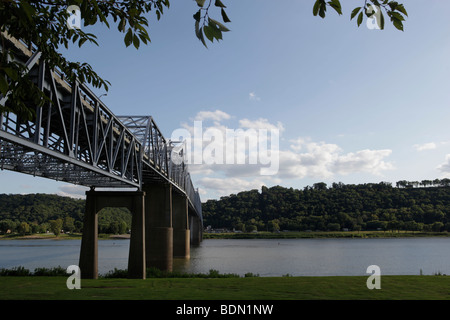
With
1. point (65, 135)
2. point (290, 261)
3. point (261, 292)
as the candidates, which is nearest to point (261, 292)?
point (261, 292)

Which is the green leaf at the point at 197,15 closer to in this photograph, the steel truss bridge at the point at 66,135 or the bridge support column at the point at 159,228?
the steel truss bridge at the point at 66,135

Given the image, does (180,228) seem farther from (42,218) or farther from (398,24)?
(42,218)

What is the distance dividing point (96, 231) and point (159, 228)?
19.5m

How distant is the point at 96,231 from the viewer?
110ft

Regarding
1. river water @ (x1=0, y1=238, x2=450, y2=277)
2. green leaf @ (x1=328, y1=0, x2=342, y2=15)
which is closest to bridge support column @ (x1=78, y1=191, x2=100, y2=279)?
river water @ (x1=0, y1=238, x2=450, y2=277)

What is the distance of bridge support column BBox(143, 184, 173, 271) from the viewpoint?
50031 millimetres

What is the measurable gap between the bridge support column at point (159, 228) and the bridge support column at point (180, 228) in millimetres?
18463

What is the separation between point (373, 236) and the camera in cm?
17050

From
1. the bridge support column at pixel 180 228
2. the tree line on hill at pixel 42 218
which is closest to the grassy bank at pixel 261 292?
the bridge support column at pixel 180 228

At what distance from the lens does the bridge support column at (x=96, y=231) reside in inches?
1278

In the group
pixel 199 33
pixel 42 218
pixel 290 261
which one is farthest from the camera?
pixel 42 218

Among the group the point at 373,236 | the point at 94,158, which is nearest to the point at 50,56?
the point at 94,158

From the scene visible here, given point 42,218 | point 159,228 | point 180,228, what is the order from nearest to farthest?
point 159,228, point 180,228, point 42,218
